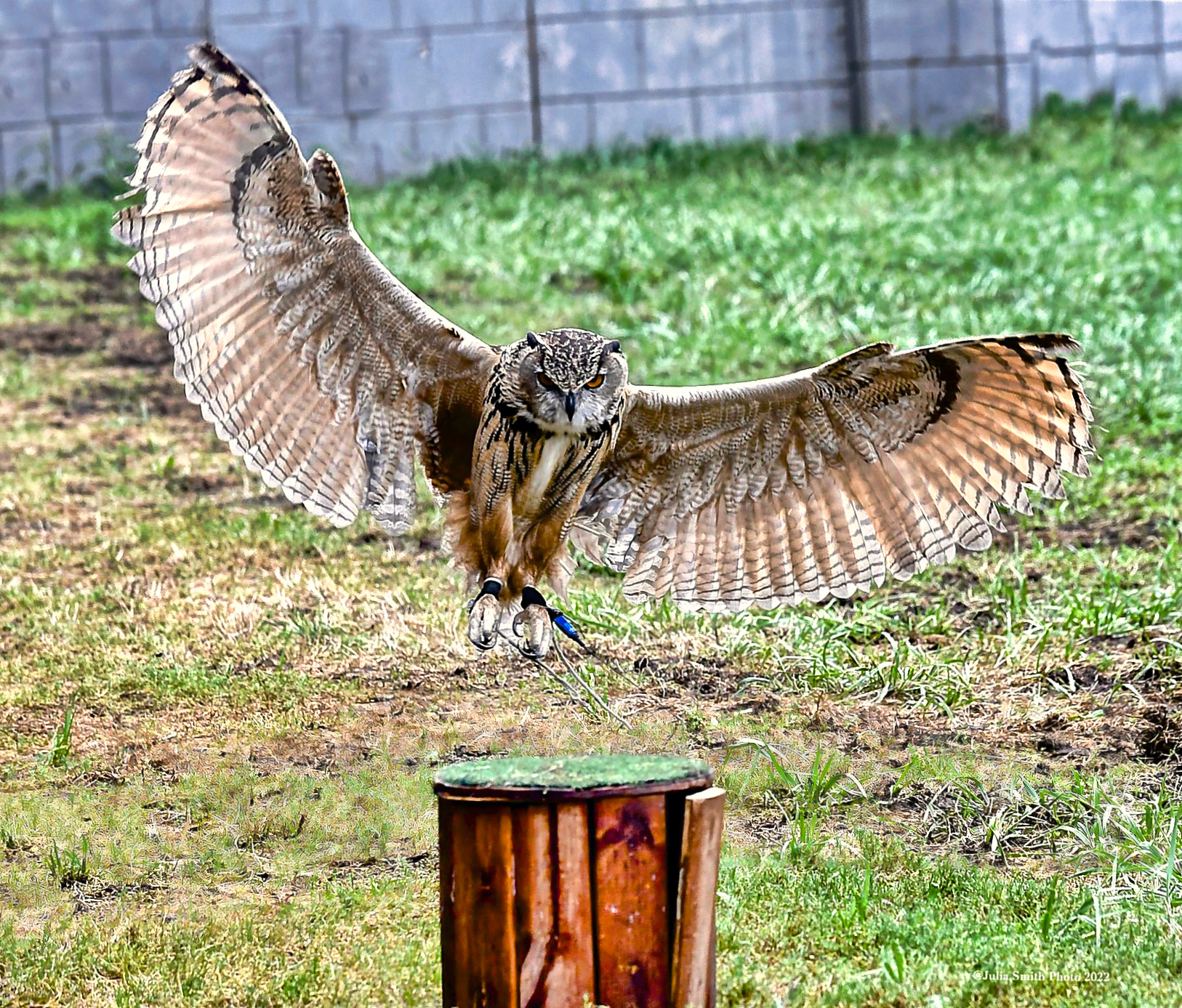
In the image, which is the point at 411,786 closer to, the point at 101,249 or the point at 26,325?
the point at 26,325

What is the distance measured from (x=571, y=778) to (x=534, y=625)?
161 centimetres

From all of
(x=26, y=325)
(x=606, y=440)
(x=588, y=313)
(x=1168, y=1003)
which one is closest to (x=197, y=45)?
(x=606, y=440)

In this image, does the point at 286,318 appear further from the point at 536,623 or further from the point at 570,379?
the point at 536,623

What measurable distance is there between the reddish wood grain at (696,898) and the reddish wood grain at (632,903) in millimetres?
33

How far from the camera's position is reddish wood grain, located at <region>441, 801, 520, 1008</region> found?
2.83 m

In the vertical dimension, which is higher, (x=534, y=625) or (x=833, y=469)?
(x=833, y=469)

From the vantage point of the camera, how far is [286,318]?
445 cm

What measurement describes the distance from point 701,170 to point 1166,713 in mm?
8134

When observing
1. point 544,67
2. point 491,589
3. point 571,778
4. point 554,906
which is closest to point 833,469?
point 491,589

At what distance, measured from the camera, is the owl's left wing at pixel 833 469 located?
158 inches

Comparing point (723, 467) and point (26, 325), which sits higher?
point (26, 325)

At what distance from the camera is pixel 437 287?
A: 9969 mm

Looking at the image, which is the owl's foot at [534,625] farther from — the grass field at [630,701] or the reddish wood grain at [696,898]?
the reddish wood grain at [696,898]

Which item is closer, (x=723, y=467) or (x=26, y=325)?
(x=723, y=467)
